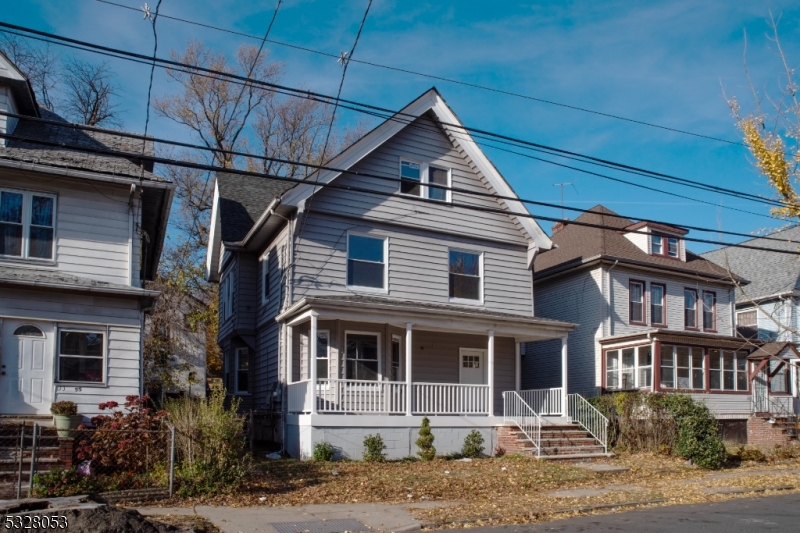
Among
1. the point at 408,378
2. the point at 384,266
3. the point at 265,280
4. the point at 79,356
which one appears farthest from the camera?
the point at 265,280

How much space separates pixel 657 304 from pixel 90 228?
19.6 meters

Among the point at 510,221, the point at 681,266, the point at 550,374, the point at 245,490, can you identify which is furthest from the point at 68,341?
the point at 681,266

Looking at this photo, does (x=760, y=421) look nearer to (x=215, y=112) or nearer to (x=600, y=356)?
(x=600, y=356)

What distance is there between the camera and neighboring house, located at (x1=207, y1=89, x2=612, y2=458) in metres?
18.2

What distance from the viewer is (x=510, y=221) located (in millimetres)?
22734

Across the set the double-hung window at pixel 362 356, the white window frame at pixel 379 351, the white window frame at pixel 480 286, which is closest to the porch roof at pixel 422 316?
the white window frame at pixel 480 286

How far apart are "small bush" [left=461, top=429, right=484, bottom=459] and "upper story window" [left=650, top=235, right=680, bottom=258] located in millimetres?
12555

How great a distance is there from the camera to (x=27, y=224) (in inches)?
615

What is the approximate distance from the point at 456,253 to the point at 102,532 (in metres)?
15.1

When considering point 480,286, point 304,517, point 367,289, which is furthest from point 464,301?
point 304,517

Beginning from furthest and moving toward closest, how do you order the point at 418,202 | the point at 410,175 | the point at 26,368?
1. the point at 410,175
2. the point at 418,202
3. the point at 26,368

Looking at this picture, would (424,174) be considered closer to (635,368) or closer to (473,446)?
(473,446)

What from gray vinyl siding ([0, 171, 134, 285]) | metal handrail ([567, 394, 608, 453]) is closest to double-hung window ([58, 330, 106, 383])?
gray vinyl siding ([0, 171, 134, 285])

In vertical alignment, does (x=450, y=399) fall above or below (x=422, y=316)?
below
